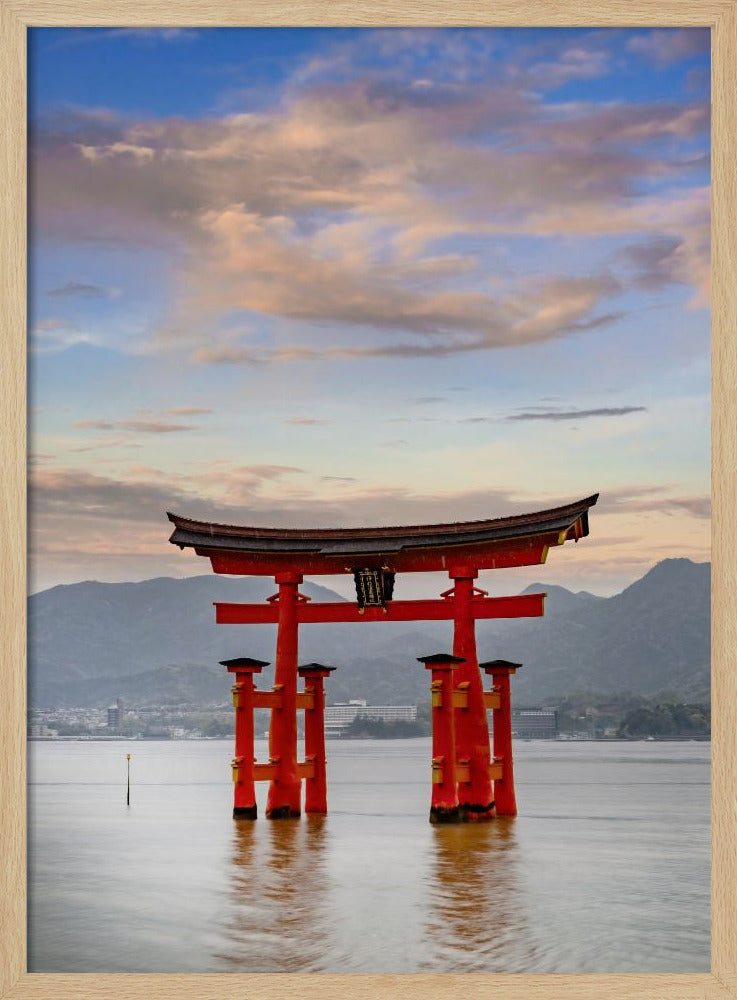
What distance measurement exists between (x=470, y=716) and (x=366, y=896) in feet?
15.1

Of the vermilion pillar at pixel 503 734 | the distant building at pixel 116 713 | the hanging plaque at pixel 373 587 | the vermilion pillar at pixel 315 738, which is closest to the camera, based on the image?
the hanging plaque at pixel 373 587

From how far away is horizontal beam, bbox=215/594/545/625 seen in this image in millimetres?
13164

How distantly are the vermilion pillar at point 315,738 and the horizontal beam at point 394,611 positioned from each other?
751 mm

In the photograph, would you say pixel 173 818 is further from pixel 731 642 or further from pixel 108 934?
pixel 731 642

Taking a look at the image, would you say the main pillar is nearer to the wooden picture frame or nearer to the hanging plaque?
the hanging plaque

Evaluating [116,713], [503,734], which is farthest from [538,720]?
[503,734]

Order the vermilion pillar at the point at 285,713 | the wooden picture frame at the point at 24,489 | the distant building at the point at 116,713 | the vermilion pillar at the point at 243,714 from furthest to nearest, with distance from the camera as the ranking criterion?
the distant building at the point at 116,713, the vermilion pillar at the point at 285,713, the vermilion pillar at the point at 243,714, the wooden picture frame at the point at 24,489

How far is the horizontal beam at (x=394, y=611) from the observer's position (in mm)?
13164

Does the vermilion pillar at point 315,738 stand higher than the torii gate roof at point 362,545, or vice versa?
the torii gate roof at point 362,545

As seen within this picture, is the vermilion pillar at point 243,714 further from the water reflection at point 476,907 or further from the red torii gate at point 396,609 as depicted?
the water reflection at point 476,907

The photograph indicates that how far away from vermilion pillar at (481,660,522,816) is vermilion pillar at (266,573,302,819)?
2.25m

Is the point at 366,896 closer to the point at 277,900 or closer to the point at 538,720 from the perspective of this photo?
the point at 277,900

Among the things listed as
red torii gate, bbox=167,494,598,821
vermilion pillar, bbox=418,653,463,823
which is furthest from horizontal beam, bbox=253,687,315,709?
vermilion pillar, bbox=418,653,463,823

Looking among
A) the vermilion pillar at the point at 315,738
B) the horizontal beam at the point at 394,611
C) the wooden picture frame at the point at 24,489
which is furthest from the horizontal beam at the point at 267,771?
the wooden picture frame at the point at 24,489
